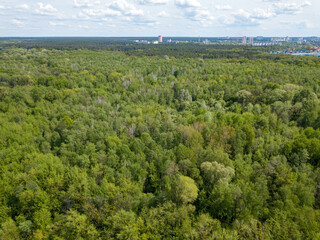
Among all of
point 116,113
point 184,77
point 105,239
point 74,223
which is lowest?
point 105,239

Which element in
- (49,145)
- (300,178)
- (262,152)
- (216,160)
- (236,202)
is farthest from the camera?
(49,145)

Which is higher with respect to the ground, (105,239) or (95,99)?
(95,99)

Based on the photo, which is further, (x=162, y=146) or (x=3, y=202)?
(x=162, y=146)

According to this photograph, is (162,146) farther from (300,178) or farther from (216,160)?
(300,178)

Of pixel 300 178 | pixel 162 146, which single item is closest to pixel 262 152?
pixel 300 178

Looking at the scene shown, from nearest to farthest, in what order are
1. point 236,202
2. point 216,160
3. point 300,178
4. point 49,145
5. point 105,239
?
1. point 105,239
2. point 236,202
3. point 300,178
4. point 216,160
5. point 49,145

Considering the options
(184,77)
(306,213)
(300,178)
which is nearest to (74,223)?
(306,213)

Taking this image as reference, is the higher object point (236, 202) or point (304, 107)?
point (304, 107)

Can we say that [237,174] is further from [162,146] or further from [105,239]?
[105,239]

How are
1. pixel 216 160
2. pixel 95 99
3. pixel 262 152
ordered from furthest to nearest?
pixel 95 99 → pixel 262 152 → pixel 216 160
